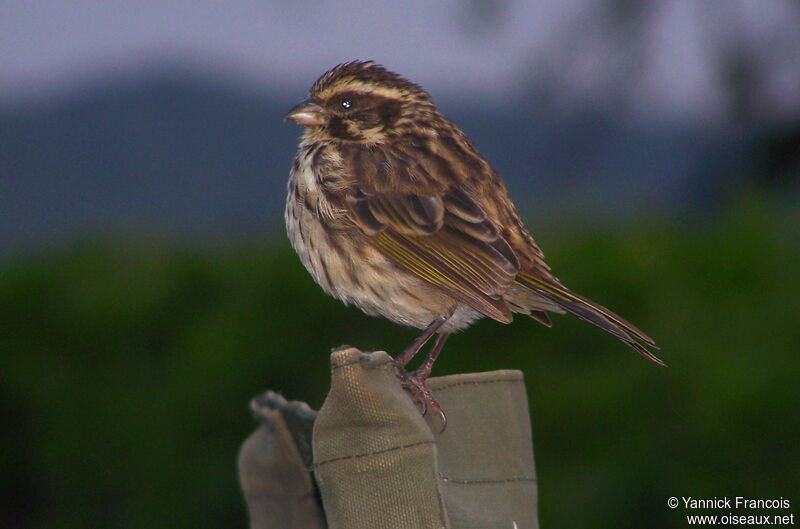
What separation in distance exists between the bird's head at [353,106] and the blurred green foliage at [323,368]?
1990 mm

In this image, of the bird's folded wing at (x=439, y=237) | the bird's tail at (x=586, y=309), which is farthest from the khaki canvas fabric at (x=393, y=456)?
the bird's folded wing at (x=439, y=237)

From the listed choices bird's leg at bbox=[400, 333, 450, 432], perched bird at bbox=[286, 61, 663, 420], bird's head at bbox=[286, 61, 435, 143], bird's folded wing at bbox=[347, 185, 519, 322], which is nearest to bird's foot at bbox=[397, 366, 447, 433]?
bird's leg at bbox=[400, 333, 450, 432]

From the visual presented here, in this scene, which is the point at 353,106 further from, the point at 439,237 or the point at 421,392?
the point at 421,392

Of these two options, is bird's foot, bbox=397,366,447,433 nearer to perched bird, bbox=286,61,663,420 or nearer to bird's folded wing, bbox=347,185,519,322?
perched bird, bbox=286,61,663,420

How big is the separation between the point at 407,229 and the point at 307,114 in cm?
75

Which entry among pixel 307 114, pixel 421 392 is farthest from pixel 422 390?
pixel 307 114

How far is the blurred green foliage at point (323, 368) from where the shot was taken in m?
6.25

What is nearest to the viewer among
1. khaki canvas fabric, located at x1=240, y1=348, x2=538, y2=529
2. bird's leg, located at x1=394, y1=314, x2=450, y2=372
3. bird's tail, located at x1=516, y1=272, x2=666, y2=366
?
khaki canvas fabric, located at x1=240, y1=348, x2=538, y2=529

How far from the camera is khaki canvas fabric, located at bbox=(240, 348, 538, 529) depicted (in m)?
3.17

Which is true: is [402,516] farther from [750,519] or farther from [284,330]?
[284,330]

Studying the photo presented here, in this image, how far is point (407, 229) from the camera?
4875 mm

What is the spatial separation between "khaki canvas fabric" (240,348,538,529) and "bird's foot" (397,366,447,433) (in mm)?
49

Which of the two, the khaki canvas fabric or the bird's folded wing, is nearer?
the khaki canvas fabric

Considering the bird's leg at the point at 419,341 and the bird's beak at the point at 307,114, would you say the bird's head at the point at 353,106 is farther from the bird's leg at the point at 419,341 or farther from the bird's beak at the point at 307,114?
the bird's leg at the point at 419,341
